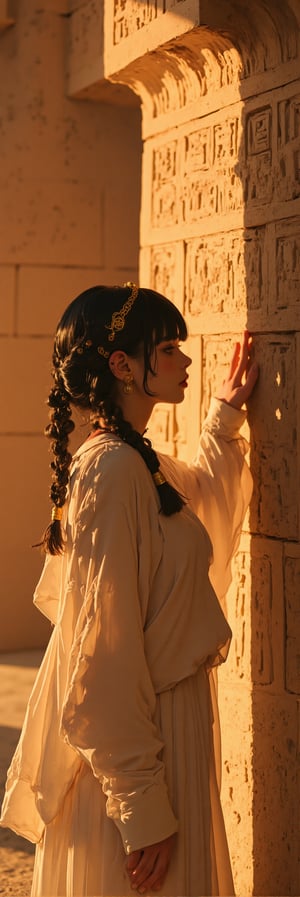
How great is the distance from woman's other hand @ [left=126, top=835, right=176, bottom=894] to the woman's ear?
1.01 m

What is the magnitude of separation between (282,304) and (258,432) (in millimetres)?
370

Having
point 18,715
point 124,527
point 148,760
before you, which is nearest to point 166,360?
point 124,527

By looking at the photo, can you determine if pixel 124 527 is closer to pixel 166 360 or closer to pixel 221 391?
pixel 166 360

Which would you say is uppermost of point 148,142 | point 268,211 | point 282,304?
point 148,142

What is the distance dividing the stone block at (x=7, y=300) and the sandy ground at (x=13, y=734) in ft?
6.16

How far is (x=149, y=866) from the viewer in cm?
251

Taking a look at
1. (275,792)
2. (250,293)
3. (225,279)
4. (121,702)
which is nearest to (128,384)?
(121,702)

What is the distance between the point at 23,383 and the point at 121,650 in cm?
465

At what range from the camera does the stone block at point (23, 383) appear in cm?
702

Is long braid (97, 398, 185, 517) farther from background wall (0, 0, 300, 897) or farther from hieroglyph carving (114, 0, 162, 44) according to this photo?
hieroglyph carving (114, 0, 162, 44)

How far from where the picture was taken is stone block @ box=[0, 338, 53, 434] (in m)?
7.02

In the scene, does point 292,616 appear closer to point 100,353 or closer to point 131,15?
point 100,353

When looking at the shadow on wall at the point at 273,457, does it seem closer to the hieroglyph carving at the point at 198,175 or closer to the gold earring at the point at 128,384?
the hieroglyph carving at the point at 198,175

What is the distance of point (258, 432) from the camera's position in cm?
346
